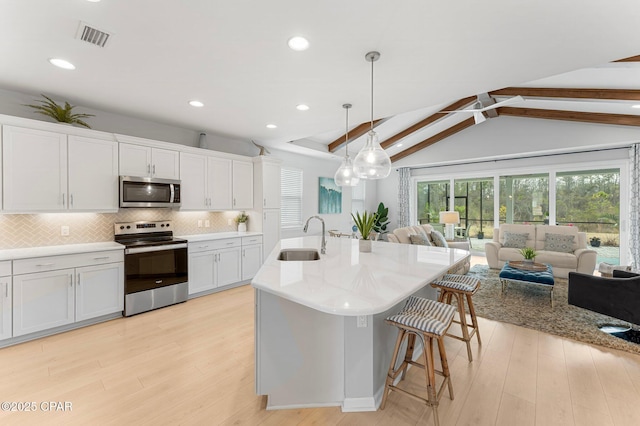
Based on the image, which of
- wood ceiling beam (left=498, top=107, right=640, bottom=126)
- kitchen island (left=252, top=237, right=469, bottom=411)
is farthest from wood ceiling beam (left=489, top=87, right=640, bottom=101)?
kitchen island (left=252, top=237, right=469, bottom=411)

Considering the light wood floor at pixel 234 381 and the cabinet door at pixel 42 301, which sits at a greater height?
the cabinet door at pixel 42 301

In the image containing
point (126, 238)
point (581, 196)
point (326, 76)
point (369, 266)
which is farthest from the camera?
point (581, 196)

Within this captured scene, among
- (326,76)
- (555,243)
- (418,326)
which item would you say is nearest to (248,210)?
(326,76)

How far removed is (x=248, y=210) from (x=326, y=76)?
3040 millimetres

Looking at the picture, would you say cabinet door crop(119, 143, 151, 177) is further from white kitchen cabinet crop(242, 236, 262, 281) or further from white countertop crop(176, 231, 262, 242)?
white kitchen cabinet crop(242, 236, 262, 281)

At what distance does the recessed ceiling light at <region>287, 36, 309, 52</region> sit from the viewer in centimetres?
207

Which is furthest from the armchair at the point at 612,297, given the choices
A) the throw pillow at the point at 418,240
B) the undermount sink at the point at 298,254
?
the undermount sink at the point at 298,254

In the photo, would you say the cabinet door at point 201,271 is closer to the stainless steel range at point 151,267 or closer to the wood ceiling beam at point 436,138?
the stainless steel range at point 151,267

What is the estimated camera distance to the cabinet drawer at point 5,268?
8.37 feet

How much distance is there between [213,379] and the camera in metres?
2.13

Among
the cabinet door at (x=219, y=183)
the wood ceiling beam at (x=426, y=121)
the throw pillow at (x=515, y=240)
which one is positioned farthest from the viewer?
the throw pillow at (x=515, y=240)

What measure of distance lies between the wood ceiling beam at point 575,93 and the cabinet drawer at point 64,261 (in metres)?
6.25

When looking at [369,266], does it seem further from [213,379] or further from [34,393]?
[34,393]

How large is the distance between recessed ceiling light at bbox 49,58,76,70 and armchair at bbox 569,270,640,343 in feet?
18.2
